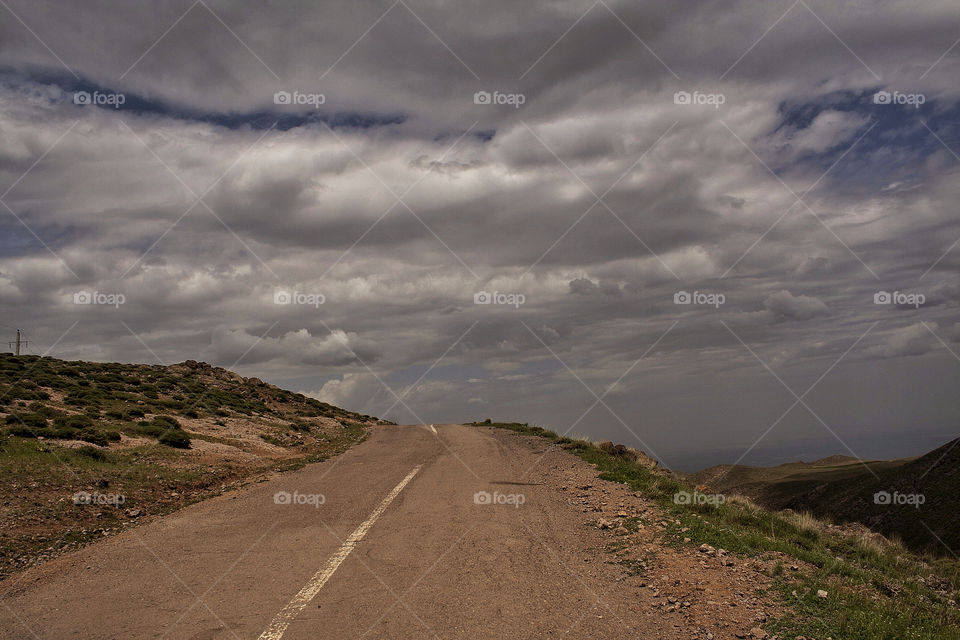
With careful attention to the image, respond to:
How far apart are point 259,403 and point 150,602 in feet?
128

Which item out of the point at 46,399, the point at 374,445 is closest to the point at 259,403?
the point at 46,399

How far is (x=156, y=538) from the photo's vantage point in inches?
414

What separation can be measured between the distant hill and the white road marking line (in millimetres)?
10675

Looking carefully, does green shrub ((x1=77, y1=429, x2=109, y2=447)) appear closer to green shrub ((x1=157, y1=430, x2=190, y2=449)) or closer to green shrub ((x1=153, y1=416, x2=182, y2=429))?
green shrub ((x1=157, y1=430, x2=190, y2=449))

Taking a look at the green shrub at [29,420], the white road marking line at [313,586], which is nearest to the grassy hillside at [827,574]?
the white road marking line at [313,586]

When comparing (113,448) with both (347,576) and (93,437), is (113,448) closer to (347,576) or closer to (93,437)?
(93,437)

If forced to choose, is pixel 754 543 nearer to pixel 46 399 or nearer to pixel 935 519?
pixel 935 519

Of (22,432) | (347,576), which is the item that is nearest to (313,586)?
(347,576)

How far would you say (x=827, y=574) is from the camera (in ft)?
23.9

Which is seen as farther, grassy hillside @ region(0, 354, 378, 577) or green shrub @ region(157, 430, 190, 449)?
green shrub @ region(157, 430, 190, 449)

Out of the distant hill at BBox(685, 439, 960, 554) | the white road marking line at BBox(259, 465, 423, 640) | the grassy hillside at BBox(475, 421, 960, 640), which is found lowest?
the distant hill at BBox(685, 439, 960, 554)

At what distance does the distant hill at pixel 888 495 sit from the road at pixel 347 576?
29.8ft

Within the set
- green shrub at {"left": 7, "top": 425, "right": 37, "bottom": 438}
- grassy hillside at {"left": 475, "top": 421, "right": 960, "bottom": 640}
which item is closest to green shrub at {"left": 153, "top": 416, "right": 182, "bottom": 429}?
green shrub at {"left": 7, "top": 425, "right": 37, "bottom": 438}

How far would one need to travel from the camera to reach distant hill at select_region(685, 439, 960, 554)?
16078mm
